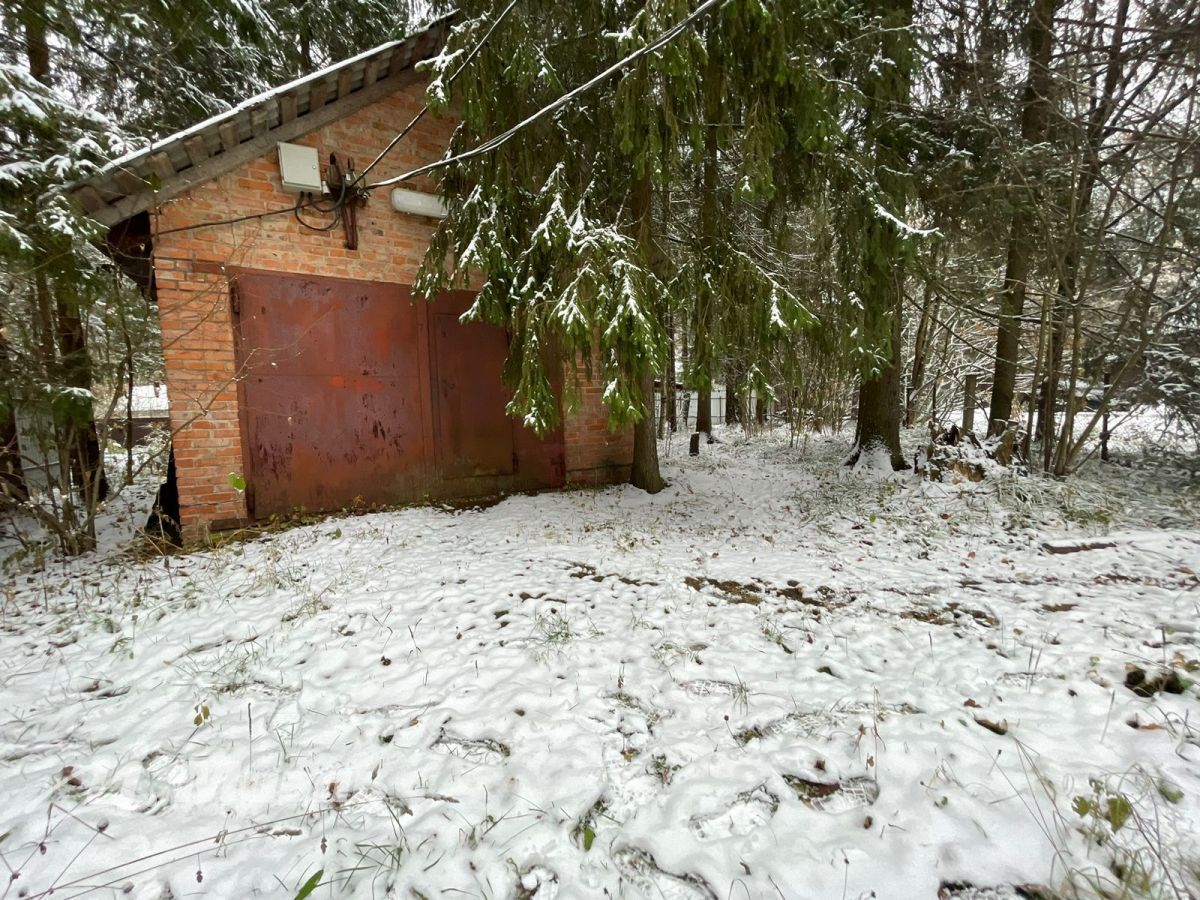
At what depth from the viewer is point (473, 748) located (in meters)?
1.87

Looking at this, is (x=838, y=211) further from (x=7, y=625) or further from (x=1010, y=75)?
(x=7, y=625)

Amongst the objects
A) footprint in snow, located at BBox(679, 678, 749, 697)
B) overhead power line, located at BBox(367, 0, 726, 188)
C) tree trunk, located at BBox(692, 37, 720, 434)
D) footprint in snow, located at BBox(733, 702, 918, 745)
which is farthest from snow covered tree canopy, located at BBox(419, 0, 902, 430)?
footprint in snow, located at BBox(733, 702, 918, 745)

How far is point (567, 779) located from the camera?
1.70 m

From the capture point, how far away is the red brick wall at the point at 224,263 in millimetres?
4211

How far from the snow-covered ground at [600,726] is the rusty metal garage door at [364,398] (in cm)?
113

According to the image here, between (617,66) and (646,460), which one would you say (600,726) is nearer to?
(617,66)

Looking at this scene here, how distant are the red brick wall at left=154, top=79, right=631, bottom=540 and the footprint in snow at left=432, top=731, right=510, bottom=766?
3.71 meters

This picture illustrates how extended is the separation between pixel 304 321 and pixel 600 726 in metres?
4.67

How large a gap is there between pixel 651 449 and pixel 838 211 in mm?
3303

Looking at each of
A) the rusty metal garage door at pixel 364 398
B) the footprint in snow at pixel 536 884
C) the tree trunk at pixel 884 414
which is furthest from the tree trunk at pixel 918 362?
the footprint in snow at pixel 536 884

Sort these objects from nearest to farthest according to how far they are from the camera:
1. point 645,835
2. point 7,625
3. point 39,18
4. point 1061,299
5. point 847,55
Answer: point 645,835
point 7,625
point 39,18
point 847,55
point 1061,299

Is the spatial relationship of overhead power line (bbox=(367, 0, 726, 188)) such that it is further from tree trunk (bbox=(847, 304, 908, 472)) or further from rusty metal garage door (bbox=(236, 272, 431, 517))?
tree trunk (bbox=(847, 304, 908, 472))

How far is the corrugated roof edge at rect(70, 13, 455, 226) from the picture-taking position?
3.64 m

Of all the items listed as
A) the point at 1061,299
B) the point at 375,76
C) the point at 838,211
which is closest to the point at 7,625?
the point at 375,76
